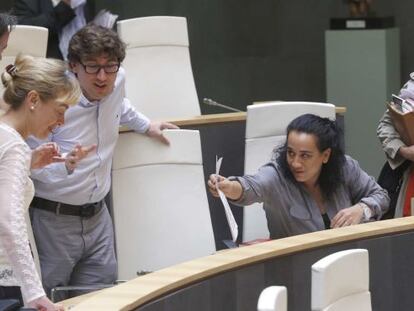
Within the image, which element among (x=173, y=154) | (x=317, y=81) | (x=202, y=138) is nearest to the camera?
(x=173, y=154)

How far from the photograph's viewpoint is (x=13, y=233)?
11.9 ft

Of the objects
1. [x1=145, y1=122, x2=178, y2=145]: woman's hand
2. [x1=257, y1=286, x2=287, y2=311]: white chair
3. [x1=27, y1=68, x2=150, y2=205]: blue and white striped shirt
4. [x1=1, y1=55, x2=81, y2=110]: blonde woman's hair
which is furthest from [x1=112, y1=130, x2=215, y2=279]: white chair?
[x1=257, y1=286, x2=287, y2=311]: white chair

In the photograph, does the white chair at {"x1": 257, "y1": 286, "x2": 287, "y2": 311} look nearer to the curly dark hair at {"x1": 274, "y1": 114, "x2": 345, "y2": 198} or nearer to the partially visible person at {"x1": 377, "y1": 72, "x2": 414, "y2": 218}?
the curly dark hair at {"x1": 274, "y1": 114, "x2": 345, "y2": 198}

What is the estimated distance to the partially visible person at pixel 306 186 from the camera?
17.4 ft

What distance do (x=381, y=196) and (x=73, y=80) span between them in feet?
6.53

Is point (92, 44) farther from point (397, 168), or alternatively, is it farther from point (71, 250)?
point (397, 168)

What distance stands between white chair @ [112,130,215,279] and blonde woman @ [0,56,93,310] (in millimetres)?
1668

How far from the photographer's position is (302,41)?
1007cm

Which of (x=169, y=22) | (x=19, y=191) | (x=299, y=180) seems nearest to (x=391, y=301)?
(x=299, y=180)

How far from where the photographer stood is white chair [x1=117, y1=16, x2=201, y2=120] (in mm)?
7199

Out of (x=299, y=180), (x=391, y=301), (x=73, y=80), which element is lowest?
(x=391, y=301)

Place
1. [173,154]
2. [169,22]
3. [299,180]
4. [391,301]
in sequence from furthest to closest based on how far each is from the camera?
1. [169,22]
2. [173,154]
3. [299,180]
4. [391,301]

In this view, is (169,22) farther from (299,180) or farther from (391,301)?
(391,301)

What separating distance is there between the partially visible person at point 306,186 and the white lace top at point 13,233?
1.59 metres
